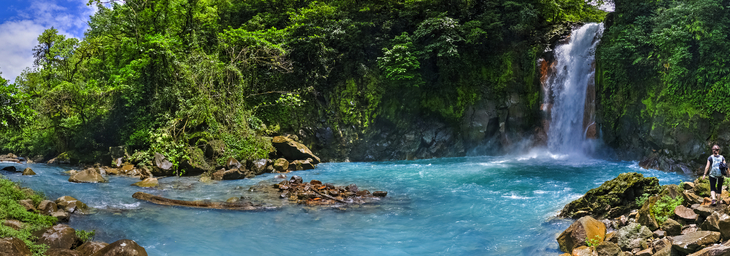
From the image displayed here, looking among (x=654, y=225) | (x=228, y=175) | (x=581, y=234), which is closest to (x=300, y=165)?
(x=228, y=175)

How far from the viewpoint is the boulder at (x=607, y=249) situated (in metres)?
5.61

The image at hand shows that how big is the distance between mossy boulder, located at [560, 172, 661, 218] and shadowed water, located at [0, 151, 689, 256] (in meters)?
0.68

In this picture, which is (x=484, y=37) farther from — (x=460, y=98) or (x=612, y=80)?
(x=612, y=80)

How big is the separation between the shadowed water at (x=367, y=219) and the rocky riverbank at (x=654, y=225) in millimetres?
727

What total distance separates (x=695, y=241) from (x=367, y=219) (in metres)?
5.82

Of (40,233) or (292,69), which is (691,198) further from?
(292,69)

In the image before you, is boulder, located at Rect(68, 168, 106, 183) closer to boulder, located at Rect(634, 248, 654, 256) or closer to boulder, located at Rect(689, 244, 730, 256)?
boulder, located at Rect(634, 248, 654, 256)

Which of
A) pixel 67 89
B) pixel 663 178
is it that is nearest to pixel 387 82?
pixel 663 178

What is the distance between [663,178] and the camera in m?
12.9

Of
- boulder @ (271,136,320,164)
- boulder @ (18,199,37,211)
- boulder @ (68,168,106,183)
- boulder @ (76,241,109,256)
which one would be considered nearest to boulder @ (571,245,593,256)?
boulder @ (76,241,109,256)

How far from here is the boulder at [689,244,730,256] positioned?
4.48 meters

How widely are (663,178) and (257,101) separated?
19337 millimetres

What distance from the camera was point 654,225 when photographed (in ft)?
19.7

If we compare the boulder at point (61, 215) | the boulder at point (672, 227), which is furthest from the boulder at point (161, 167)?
the boulder at point (672, 227)
